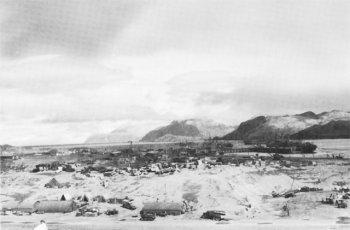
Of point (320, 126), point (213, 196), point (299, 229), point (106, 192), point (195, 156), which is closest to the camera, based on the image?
point (299, 229)

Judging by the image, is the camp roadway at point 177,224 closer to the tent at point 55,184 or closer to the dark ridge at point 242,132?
the tent at point 55,184

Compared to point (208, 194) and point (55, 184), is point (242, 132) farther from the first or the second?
point (208, 194)

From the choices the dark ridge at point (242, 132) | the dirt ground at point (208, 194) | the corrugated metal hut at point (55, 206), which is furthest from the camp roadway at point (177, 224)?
the dark ridge at point (242, 132)

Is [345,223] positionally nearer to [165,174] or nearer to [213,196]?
[213,196]

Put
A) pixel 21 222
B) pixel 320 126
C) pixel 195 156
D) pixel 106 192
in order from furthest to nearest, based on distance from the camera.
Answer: pixel 320 126
pixel 195 156
pixel 106 192
pixel 21 222

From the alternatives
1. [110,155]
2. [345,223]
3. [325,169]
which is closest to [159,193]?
[345,223]
